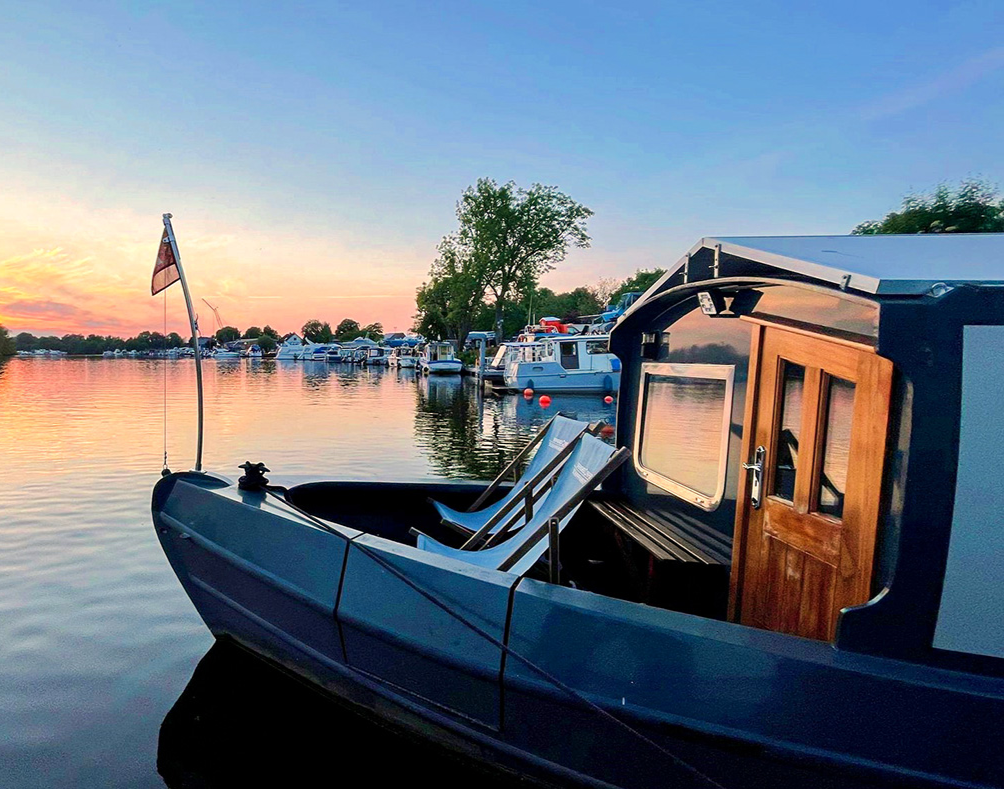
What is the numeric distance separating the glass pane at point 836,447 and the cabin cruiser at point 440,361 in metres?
51.9

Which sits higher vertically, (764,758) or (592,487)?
(592,487)

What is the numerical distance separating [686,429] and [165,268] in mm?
4084

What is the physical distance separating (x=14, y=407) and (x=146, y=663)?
23.4 meters

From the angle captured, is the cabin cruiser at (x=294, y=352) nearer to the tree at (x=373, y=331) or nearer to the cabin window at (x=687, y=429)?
the tree at (x=373, y=331)

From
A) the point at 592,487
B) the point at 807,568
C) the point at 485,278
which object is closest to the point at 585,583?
the point at 592,487

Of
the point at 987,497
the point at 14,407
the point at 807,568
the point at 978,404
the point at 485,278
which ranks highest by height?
the point at 485,278

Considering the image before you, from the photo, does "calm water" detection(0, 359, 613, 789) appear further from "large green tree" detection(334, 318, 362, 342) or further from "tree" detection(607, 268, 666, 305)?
"large green tree" detection(334, 318, 362, 342)

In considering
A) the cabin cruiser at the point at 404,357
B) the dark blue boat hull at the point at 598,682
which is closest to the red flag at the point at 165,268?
the dark blue boat hull at the point at 598,682

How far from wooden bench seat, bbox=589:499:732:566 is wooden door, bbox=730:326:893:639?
37cm

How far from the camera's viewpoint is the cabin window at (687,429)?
4094 millimetres

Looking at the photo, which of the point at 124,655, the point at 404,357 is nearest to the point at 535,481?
the point at 124,655

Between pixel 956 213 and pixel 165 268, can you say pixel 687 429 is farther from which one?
pixel 956 213

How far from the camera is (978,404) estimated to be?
7.43ft

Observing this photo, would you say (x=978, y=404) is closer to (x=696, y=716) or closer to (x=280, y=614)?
(x=696, y=716)
